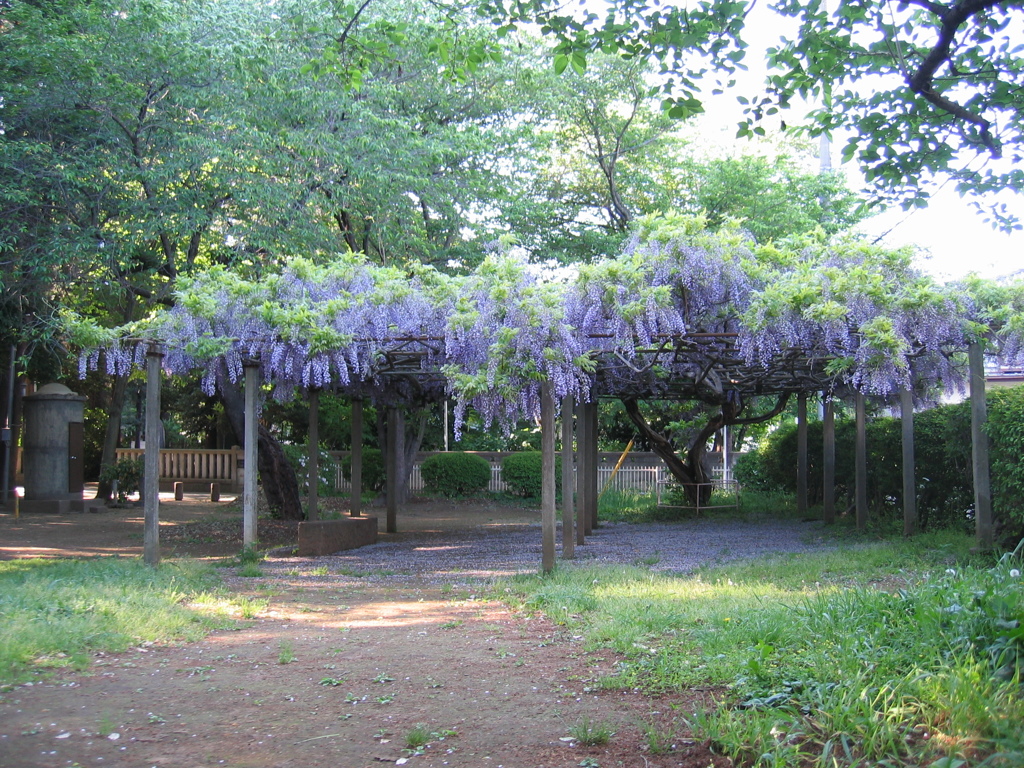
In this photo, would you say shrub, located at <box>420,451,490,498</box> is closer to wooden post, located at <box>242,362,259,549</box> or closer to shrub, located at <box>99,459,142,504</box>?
Result: shrub, located at <box>99,459,142,504</box>

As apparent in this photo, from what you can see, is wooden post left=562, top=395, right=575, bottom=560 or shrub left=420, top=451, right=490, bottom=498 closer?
wooden post left=562, top=395, right=575, bottom=560

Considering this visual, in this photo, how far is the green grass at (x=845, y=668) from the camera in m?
3.02

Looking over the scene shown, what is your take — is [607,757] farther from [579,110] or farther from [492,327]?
[579,110]

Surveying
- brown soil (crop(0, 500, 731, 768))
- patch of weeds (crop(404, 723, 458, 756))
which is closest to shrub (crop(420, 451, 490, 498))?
brown soil (crop(0, 500, 731, 768))

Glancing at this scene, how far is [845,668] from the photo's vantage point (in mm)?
3619

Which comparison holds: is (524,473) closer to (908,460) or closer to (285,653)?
(908,460)

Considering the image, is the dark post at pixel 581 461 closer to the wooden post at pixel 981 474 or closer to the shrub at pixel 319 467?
the wooden post at pixel 981 474

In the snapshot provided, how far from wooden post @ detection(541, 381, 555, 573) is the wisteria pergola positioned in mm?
21

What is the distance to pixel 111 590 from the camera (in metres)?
6.82

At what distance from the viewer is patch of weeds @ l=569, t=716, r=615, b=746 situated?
3566 millimetres

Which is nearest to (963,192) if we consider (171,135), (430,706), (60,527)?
(430,706)

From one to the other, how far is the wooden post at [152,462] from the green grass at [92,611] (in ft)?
2.00

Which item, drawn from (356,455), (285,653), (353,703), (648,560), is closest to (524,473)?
(356,455)

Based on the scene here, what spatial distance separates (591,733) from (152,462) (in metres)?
7.18
